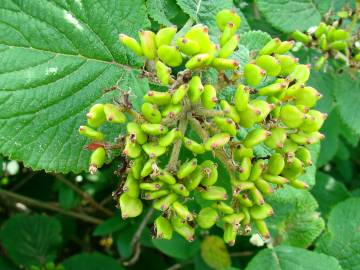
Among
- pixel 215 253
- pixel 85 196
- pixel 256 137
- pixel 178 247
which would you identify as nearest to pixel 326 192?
pixel 215 253

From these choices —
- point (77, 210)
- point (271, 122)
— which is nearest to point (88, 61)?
point (271, 122)

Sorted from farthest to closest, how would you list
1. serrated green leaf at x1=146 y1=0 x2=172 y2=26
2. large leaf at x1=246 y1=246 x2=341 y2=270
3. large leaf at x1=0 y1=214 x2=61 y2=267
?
1. large leaf at x1=0 y1=214 x2=61 y2=267
2. large leaf at x1=246 y1=246 x2=341 y2=270
3. serrated green leaf at x1=146 y1=0 x2=172 y2=26

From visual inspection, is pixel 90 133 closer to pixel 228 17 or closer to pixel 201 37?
pixel 201 37

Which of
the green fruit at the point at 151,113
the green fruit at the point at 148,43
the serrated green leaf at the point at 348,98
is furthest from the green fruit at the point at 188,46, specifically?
the serrated green leaf at the point at 348,98

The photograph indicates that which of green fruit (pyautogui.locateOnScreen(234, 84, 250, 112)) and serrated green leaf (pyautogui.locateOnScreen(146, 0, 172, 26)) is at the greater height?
serrated green leaf (pyautogui.locateOnScreen(146, 0, 172, 26))

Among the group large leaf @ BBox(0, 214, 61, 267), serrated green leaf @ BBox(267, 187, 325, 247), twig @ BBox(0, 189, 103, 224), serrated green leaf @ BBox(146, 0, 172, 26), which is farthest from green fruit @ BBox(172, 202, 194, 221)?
large leaf @ BBox(0, 214, 61, 267)

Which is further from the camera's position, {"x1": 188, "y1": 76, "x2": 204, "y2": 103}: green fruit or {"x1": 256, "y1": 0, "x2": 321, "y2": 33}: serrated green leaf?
{"x1": 256, "y1": 0, "x2": 321, "y2": 33}: serrated green leaf

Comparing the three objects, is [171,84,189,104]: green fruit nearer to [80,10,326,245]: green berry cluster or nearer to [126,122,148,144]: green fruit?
[80,10,326,245]: green berry cluster

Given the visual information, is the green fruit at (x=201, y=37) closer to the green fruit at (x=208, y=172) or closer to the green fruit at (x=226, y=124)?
the green fruit at (x=226, y=124)

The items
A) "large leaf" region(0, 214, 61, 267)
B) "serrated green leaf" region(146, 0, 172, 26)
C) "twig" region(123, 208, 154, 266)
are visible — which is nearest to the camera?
"serrated green leaf" region(146, 0, 172, 26)
